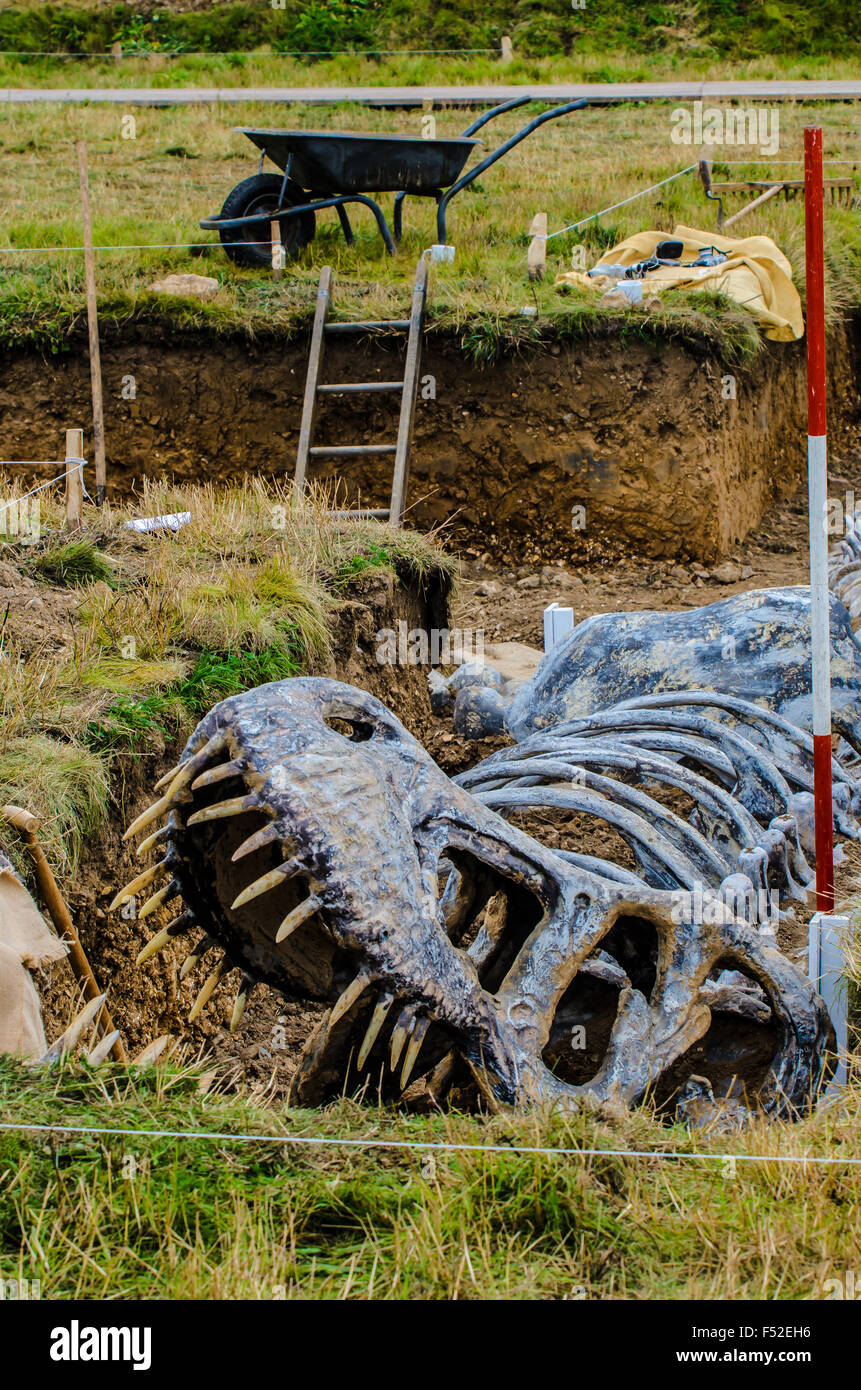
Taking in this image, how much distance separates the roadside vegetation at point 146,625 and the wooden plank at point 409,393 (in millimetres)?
1544

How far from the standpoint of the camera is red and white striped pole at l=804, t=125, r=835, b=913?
10.2 feet

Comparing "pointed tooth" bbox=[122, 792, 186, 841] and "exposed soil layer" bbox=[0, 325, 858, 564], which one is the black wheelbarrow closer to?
"exposed soil layer" bbox=[0, 325, 858, 564]

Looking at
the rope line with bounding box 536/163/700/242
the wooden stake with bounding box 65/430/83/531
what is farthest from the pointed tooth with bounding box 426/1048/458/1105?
the rope line with bounding box 536/163/700/242

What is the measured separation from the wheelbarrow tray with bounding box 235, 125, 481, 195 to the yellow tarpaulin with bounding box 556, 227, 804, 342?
141 cm

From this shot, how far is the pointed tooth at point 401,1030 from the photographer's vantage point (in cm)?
240

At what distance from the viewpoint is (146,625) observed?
5152 mm

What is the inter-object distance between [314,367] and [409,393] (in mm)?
823

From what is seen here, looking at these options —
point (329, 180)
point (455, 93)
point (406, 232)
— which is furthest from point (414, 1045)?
point (455, 93)

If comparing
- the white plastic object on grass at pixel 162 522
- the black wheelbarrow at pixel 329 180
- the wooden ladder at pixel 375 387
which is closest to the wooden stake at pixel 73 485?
the white plastic object on grass at pixel 162 522

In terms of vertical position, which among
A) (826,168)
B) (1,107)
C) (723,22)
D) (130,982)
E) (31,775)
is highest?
(723,22)

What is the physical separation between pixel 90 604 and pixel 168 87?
19832 millimetres

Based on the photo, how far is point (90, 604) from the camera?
526 cm
